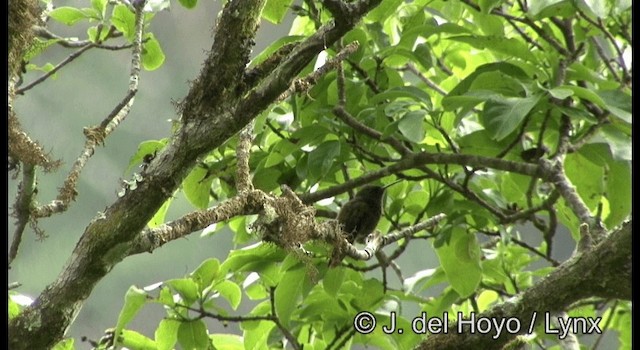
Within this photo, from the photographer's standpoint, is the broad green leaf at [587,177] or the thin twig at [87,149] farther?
the broad green leaf at [587,177]

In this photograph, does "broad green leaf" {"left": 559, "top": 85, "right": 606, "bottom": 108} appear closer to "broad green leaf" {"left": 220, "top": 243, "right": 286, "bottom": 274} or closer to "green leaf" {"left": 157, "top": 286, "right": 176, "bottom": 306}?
"broad green leaf" {"left": 220, "top": 243, "right": 286, "bottom": 274}

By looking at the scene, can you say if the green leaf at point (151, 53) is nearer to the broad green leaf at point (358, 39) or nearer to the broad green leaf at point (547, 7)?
the broad green leaf at point (358, 39)

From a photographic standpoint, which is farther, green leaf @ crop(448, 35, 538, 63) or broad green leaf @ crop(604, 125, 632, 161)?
green leaf @ crop(448, 35, 538, 63)

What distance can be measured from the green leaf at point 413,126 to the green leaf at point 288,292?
0.24 metres

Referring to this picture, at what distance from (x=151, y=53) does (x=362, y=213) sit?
40 cm

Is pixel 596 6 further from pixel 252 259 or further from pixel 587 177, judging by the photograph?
pixel 252 259

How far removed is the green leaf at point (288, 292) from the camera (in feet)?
3.98

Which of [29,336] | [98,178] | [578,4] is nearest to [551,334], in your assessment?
[578,4]

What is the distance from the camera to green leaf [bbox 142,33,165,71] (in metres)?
1.27

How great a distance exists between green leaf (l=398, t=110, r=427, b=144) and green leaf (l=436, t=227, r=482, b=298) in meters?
0.19

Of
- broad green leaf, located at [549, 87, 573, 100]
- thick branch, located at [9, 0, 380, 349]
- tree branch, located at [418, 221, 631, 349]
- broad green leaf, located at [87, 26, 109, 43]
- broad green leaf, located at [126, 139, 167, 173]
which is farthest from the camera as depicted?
broad green leaf, located at [87, 26, 109, 43]

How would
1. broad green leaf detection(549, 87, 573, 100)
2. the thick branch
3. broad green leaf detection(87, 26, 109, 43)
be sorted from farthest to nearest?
broad green leaf detection(87, 26, 109, 43), broad green leaf detection(549, 87, 573, 100), the thick branch

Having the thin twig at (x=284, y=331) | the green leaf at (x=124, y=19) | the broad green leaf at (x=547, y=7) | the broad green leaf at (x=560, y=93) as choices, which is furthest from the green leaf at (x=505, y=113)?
the green leaf at (x=124, y=19)

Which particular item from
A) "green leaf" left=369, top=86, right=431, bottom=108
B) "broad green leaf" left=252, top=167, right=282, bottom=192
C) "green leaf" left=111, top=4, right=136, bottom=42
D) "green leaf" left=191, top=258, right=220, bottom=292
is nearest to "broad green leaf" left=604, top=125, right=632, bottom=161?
"green leaf" left=369, top=86, right=431, bottom=108
